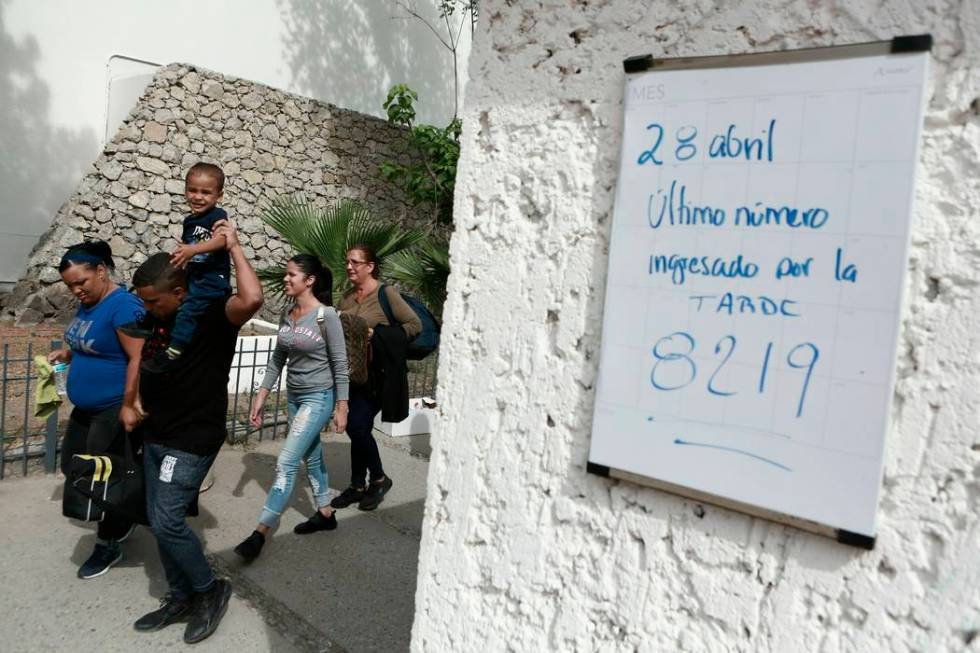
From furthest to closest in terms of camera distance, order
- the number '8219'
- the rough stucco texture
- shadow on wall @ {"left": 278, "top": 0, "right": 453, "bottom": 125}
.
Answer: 1. shadow on wall @ {"left": 278, "top": 0, "right": 453, "bottom": 125}
2. the number '8219'
3. the rough stucco texture

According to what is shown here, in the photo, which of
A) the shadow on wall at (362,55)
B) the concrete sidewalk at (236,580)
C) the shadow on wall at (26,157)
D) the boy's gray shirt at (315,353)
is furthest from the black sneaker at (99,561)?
the shadow on wall at (362,55)

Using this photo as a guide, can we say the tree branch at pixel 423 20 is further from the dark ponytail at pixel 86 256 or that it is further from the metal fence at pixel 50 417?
the dark ponytail at pixel 86 256

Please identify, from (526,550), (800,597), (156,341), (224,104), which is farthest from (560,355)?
(224,104)

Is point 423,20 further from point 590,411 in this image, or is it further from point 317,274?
point 590,411

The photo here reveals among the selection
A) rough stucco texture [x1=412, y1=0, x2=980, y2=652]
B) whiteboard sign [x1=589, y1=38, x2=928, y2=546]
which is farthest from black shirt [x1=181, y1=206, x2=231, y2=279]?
whiteboard sign [x1=589, y1=38, x2=928, y2=546]

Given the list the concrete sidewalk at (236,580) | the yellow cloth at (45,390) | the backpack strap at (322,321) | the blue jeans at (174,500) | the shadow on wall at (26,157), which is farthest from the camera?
the shadow on wall at (26,157)

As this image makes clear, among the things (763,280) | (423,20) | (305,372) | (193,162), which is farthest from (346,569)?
(423,20)

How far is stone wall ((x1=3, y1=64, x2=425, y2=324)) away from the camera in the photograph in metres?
10.1

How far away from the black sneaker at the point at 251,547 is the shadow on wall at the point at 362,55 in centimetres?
1069

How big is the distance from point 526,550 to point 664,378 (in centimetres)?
62

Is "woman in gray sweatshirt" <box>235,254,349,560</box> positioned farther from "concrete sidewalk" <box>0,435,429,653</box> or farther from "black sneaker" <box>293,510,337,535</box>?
"concrete sidewalk" <box>0,435,429,653</box>

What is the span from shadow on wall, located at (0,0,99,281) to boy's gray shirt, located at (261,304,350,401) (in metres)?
7.98

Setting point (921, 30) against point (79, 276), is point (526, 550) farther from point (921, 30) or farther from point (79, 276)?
point (79, 276)

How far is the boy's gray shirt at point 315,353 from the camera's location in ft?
13.6
